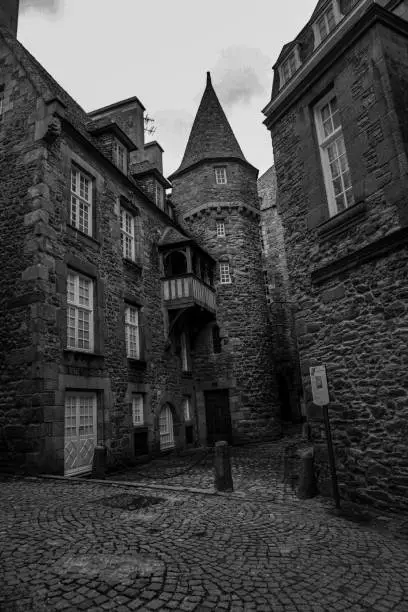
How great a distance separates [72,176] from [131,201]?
2.88m

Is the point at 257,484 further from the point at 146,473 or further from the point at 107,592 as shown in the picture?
the point at 107,592

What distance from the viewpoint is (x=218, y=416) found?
17016 millimetres

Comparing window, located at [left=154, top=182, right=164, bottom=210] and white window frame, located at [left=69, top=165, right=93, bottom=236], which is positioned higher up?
window, located at [left=154, top=182, right=164, bottom=210]

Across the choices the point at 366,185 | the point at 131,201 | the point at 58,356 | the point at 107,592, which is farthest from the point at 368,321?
the point at 131,201

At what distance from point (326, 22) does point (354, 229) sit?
4.71 m

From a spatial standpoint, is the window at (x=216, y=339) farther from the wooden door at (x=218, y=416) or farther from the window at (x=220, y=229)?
the window at (x=220, y=229)

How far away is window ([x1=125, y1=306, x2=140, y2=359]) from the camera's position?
12555 mm

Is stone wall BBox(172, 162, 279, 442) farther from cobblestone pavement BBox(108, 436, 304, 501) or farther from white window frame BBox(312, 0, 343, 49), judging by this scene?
white window frame BBox(312, 0, 343, 49)

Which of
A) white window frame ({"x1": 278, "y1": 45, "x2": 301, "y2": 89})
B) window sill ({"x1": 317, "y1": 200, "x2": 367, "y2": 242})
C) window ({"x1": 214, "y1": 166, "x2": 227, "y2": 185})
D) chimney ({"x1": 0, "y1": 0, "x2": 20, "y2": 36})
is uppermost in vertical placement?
chimney ({"x1": 0, "y1": 0, "x2": 20, "y2": 36})

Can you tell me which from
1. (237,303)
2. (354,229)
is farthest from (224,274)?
(354,229)

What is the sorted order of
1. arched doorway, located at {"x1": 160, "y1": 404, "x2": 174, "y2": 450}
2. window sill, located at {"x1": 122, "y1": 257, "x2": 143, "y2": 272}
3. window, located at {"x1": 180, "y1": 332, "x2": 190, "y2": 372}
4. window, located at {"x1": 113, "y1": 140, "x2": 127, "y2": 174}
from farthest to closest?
window, located at {"x1": 180, "y1": 332, "x2": 190, "y2": 372} → arched doorway, located at {"x1": 160, "y1": 404, "x2": 174, "y2": 450} → window, located at {"x1": 113, "y1": 140, "x2": 127, "y2": 174} → window sill, located at {"x1": 122, "y1": 257, "x2": 143, "y2": 272}

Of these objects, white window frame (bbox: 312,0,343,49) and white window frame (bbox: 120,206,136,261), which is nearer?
white window frame (bbox: 312,0,343,49)

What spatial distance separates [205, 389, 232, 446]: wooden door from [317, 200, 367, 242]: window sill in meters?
11.3

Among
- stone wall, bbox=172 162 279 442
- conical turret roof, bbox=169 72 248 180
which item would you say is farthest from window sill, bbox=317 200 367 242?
conical turret roof, bbox=169 72 248 180
